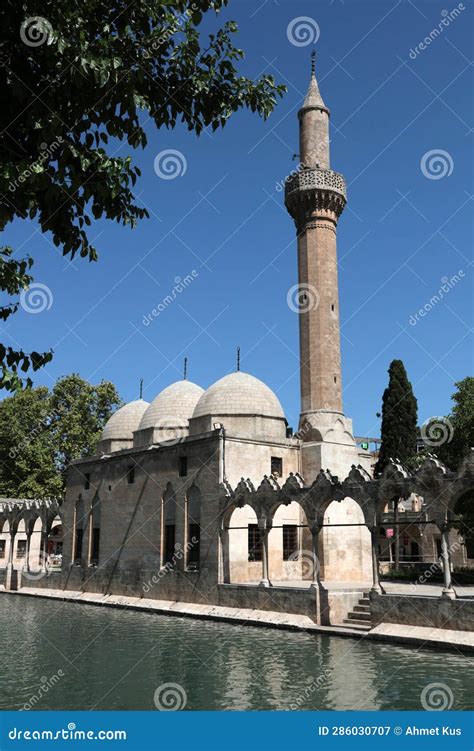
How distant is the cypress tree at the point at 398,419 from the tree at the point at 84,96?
2681cm

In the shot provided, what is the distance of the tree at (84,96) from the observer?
6219 millimetres

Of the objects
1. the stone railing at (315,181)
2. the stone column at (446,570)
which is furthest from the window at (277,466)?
the stone railing at (315,181)

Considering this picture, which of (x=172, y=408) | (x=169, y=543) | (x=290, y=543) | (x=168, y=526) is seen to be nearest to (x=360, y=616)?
(x=290, y=543)

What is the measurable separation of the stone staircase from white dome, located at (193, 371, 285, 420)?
9.90 m

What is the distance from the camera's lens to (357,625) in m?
17.8

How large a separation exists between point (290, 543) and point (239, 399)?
20.3 ft

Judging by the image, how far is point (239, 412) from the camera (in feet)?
87.5

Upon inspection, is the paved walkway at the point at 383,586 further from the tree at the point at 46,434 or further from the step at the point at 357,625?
the tree at the point at 46,434

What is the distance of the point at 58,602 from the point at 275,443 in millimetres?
11976

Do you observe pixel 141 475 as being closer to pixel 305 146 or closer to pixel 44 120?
pixel 305 146

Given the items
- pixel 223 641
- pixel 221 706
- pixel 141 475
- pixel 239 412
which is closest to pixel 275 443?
pixel 239 412

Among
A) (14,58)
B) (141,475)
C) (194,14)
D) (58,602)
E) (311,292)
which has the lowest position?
(58,602)

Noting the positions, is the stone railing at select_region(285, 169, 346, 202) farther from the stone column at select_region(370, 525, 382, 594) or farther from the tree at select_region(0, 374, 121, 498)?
the tree at select_region(0, 374, 121, 498)

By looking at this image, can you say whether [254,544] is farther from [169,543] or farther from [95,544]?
[95,544]
